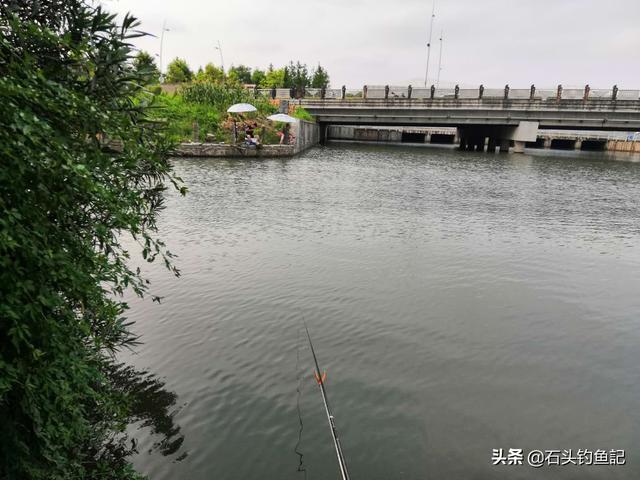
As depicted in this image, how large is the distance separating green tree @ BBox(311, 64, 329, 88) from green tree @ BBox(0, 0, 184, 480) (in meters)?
89.6

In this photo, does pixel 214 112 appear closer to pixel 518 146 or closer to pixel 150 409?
pixel 518 146

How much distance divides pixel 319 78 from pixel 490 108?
5239 cm

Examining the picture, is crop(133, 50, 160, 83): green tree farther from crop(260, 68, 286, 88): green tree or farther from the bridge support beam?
crop(260, 68, 286, 88): green tree

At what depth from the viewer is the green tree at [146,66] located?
3.79 meters

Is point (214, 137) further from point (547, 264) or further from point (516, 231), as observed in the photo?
point (547, 264)

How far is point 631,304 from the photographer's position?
9008 millimetres

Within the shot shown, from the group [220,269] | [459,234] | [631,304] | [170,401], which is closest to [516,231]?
[459,234]

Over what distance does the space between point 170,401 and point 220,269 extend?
471 centimetres

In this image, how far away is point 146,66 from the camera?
149 inches

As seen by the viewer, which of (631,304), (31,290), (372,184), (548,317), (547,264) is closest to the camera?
(31,290)

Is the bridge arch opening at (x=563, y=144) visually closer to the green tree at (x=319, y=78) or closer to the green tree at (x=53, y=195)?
the green tree at (x=319, y=78)

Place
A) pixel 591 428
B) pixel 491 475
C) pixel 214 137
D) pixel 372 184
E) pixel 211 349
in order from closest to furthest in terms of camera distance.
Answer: pixel 491 475 < pixel 591 428 < pixel 211 349 < pixel 372 184 < pixel 214 137

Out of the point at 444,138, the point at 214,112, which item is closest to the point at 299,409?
the point at 214,112

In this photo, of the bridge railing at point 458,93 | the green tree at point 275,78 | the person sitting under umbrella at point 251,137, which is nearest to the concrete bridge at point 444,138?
the bridge railing at point 458,93
